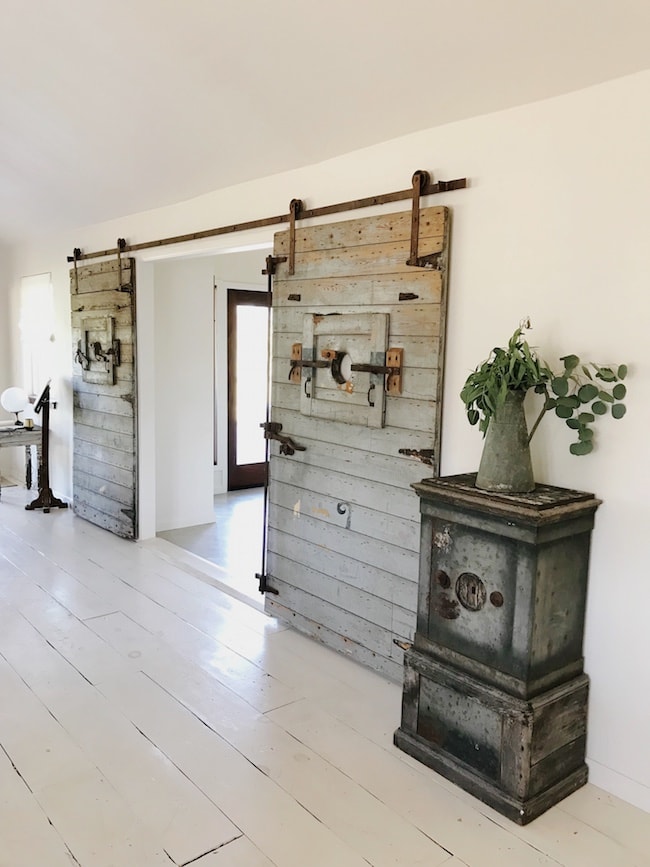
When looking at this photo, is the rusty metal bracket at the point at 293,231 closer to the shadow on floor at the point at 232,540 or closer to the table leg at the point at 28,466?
the shadow on floor at the point at 232,540

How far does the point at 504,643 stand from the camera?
2170mm

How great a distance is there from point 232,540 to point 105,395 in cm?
143

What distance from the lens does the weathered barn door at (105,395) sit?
4.82 m

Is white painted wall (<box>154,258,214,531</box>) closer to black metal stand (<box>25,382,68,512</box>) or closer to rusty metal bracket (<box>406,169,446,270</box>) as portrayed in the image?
black metal stand (<box>25,382,68,512</box>)

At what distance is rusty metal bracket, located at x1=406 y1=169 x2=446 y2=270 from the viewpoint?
8.84ft

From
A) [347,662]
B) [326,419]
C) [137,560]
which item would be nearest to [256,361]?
[137,560]

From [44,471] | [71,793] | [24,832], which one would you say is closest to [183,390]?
[44,471]

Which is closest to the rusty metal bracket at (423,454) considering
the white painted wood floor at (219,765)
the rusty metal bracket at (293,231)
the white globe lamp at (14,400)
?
the white painted wood floor at (219,765)

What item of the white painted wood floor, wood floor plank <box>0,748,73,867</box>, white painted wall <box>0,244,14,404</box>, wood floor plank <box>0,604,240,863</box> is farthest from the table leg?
wood floor plank <box>0,748,73,867</box>

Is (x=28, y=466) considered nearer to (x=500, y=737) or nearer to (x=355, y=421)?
(x=355, y=421)

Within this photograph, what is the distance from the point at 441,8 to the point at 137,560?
3.57 m

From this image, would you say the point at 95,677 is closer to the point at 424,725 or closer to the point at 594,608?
the point at 424,725

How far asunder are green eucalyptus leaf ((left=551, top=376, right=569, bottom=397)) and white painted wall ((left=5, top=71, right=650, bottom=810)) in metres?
0.16

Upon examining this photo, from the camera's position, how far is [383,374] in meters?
2.89
